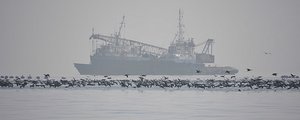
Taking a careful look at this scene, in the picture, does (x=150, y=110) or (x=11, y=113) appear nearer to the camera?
(x=11, y=113)

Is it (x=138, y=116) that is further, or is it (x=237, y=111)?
(x=237, y=111)

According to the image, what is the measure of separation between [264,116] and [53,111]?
44.0 feet

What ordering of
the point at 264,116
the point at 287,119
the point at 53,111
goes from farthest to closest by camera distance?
the point at 53,111, the point at 264,116, the point at 287,119

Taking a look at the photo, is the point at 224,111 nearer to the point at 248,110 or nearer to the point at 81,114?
the point at 248,110

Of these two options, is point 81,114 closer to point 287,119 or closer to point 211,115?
point 211,115

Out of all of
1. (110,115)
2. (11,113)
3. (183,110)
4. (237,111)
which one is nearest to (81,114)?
(110,115)

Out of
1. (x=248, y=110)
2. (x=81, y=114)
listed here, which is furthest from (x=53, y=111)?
(x=248, y=110)

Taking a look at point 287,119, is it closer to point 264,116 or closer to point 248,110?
point 264,116

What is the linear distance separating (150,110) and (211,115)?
17.1 ft

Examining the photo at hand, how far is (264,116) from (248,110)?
15.6 feet

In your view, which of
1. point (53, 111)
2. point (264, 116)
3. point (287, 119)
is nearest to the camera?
point (287, 119)

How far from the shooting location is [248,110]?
121ft

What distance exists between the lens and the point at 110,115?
108 feet

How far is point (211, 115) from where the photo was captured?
Answer: 109 feet
